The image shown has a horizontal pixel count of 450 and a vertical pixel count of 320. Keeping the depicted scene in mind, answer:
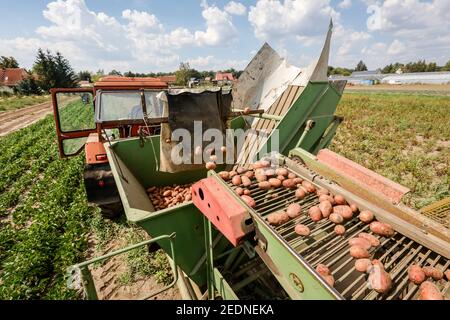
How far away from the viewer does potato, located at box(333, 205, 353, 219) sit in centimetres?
196

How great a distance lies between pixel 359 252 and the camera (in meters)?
1.57

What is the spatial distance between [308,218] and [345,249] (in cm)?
36

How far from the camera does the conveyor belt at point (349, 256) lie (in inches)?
58.3

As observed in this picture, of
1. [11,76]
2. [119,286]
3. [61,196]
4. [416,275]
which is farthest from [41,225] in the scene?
[11,76]

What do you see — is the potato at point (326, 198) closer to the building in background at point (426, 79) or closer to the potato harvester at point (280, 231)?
the potato harvester at point (280, 231)

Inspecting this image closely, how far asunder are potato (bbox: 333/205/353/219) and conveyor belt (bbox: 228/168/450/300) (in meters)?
0.08

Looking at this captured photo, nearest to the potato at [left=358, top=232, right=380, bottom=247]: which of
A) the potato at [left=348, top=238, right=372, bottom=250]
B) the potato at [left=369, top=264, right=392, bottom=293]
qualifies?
the potato at [left=348, top=238, right=372, bottom=250]

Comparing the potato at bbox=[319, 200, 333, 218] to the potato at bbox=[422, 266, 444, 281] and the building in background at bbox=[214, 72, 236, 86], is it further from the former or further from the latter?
the building in background at bbox=[214, 72, 236, 86]

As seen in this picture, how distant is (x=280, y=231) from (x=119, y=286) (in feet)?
8.53

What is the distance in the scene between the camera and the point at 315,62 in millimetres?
4113
